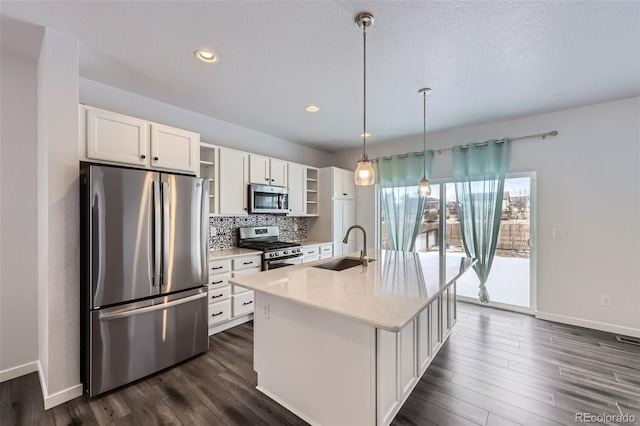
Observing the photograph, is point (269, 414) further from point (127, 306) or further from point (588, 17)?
point (588, 17)

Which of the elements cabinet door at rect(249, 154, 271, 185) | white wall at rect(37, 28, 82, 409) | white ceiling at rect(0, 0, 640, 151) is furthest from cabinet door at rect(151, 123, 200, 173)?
cabinet door at rect(249, 154, 271, 185)

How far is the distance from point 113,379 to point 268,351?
1235mm

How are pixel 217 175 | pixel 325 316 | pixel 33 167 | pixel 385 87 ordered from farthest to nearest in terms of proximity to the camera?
pixel 217 175 → pixel 385 87 → pixel 33 167 → pixel 325 316

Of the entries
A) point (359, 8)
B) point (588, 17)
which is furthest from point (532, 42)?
point (359, 8)

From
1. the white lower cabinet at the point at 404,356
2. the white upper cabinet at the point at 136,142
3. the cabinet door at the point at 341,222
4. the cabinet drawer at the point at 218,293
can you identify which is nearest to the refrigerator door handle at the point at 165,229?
the white upper cabinet at the point at 136,142

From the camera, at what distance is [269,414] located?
1.85m

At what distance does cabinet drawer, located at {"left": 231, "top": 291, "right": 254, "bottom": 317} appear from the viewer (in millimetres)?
3236

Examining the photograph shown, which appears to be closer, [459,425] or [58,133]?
[459,425]

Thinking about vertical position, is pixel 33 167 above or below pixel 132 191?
above

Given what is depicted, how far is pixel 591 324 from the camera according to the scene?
3.23 metres

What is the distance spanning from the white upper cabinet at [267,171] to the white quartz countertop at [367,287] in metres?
1.82

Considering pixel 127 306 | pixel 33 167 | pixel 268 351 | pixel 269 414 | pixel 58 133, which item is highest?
pixel 58 133

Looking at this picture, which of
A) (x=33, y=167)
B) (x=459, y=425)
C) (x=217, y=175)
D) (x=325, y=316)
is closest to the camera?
(x=325, y=316)

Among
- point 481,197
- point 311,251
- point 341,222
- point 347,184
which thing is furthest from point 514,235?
point 311,251
